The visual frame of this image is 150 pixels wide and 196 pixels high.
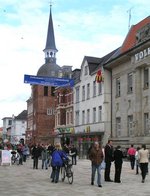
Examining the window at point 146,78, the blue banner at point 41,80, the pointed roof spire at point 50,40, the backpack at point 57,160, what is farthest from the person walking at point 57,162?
the pointed roof spire at point 50,40

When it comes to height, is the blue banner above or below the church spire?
below

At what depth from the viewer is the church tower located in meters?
97.0

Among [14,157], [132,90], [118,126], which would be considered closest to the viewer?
[14,157]

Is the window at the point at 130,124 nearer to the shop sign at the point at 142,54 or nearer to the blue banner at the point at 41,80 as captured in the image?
the shop sign at the point at 142,54

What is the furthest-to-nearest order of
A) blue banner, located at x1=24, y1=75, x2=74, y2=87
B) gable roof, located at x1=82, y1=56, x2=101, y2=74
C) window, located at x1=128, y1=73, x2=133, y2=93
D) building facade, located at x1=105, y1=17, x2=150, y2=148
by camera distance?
gable roof, located at x1=82, y1=56, x2=101, y2=74 < window, located at x1=128, y1=73, x2=133, y2=93 < building facade, located at x1=105, y1=17, x2=150, y2=148 < blue banner, located at x1=24, y1=75, x2=74, y2=87

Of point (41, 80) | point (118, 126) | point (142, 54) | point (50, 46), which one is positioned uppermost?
point (50, 46)

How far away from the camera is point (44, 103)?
99.5 meters

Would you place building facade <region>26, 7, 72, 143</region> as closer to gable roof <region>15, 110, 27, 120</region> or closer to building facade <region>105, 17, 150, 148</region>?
gable roof <region>15, 110, 27, 120</region>

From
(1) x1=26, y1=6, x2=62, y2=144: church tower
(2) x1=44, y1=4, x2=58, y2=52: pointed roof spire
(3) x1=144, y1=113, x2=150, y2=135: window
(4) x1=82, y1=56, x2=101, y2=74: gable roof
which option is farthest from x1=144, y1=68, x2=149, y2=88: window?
(2) x1=44, y1=4, x2=58, y2=52: pointed roof spire

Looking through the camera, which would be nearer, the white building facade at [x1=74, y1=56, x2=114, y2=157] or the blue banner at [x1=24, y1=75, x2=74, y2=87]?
the blue banner at [x1=24, y1=75, x2=74, y2=87]

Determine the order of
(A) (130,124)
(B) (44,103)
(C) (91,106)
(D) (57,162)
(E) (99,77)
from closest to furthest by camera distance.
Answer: (D) (57,162), (A) (130,124), (E) (99,77), (C) (91,106), (B) (44,103)

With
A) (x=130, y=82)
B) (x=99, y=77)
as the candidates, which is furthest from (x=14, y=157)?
(x=99, y=77)

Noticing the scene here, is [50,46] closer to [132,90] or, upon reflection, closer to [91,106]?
[91,106]

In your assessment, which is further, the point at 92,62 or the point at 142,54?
the point at 92,62
